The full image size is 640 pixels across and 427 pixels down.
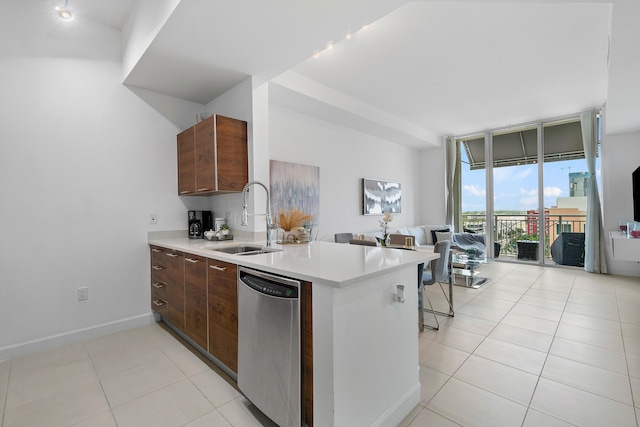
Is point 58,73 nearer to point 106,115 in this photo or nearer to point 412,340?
point 106,115

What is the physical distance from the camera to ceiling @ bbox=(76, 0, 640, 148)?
6.52 feet

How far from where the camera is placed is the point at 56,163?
97.9 inches

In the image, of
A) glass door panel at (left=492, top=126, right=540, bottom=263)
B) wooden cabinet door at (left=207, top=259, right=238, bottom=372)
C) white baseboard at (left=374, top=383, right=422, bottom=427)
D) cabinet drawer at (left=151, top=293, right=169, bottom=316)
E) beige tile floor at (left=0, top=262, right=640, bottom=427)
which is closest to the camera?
white baseboard at (left=374, top=383, right=422, bottom=427)

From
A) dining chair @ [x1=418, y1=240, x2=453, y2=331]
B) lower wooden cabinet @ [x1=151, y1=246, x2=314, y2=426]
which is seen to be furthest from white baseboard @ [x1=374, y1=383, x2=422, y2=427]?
dining chair @ [x1=418, y1=240, x2=453, y2=331]

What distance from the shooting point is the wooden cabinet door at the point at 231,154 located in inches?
102

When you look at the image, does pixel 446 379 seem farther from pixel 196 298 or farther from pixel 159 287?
pixel 159 287

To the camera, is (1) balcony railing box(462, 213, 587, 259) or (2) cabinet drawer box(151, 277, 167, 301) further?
(1) balcony railing box(462, 213, 587, 259)

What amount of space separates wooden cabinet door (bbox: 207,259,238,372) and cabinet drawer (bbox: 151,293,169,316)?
935 millimetres

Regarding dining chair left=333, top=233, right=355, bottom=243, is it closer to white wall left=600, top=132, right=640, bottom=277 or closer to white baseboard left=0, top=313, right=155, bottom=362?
white baseboard left=0, top=313, right=155, bottom=362

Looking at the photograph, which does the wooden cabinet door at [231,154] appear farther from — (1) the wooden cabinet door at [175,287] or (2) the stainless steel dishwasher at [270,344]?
(2) the stainless steel dishwasher at [270,344]

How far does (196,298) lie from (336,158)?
3.31 m

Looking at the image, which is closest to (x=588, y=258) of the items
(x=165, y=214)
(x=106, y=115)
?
(x=165, y=214)

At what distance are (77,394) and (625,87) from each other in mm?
5593

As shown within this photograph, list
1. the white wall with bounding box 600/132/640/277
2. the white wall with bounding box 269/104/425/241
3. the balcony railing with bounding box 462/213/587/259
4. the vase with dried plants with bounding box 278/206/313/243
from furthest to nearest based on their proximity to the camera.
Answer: the balcony railing with bounding box 462/213/587/259
the white wall with bounding box 600/132/640/277
the white wall with bounding box 269/104/425/241
the vase with dried plants with bounding box 278/206/313/243
